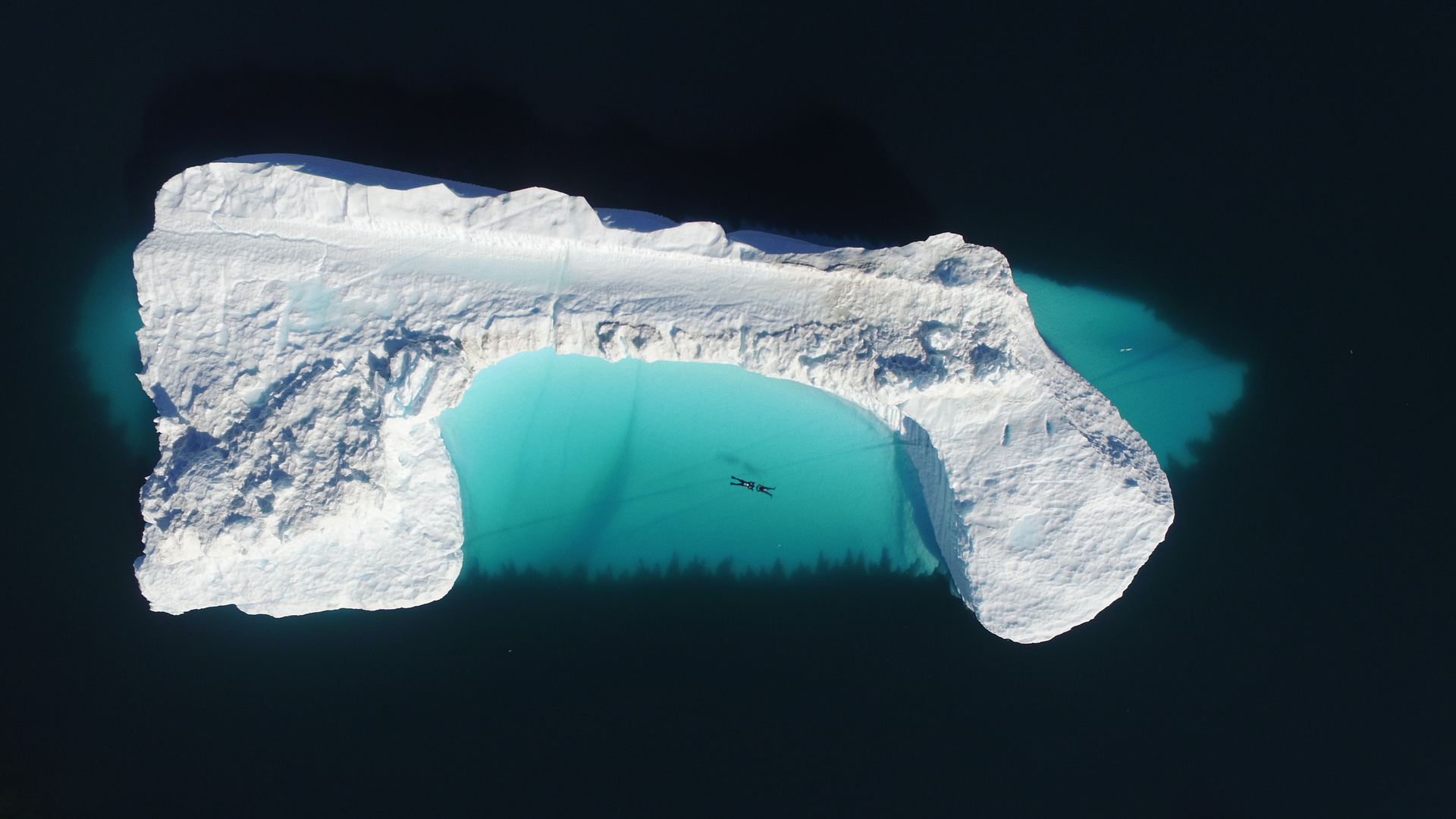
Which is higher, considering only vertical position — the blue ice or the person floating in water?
the blue ice

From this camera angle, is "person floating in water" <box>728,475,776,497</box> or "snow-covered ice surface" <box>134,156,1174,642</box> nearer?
"snow-covered ice surface" <box>134,156,1174,642</box>

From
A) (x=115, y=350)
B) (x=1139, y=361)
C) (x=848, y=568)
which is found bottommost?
(x=848, y=568)

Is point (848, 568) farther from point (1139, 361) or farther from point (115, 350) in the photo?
point (115, 350)

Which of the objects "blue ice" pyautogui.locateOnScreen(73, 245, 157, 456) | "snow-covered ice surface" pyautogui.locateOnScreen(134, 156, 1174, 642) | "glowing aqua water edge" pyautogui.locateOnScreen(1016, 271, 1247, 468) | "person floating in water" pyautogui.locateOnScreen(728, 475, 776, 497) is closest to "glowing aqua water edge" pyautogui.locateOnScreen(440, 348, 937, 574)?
"person floating in water" pyautogui.locateOnScreen(728, 475, 776, 497)

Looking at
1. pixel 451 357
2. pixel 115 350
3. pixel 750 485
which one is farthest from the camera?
pixel 750 485

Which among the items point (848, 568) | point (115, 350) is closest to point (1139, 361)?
point (848, 568)

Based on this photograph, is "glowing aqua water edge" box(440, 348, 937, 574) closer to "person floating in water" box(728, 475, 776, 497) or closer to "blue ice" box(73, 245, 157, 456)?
"person floating in water" box(728, 475, 776, 497)
